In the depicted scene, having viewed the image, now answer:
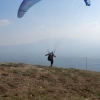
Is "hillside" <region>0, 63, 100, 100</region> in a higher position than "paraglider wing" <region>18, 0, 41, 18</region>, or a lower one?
lower

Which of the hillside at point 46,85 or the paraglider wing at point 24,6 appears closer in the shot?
the hillside at point 46,85

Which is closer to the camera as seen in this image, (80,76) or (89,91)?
(89,91)

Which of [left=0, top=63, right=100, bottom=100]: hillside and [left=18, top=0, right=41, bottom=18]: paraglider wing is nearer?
[left=0, top=63, right=100, bottom=100]: hillside

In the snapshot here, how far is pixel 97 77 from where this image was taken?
1941 centimetres

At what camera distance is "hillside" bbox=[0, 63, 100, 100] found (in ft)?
42.7

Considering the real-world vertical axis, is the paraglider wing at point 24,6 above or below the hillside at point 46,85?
above

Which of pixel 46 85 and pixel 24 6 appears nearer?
pixel 46 85

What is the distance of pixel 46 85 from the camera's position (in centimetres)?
1519

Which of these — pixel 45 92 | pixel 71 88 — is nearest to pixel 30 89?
pixel 45 92

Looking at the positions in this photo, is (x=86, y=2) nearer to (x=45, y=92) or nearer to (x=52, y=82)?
(x=52, y=82)

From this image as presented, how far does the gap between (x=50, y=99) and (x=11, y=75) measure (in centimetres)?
465

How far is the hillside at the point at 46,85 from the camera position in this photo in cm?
1302

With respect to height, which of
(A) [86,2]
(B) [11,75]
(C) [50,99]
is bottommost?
(C) [50,99]

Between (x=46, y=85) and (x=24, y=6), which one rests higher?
(x=24, y=6)
